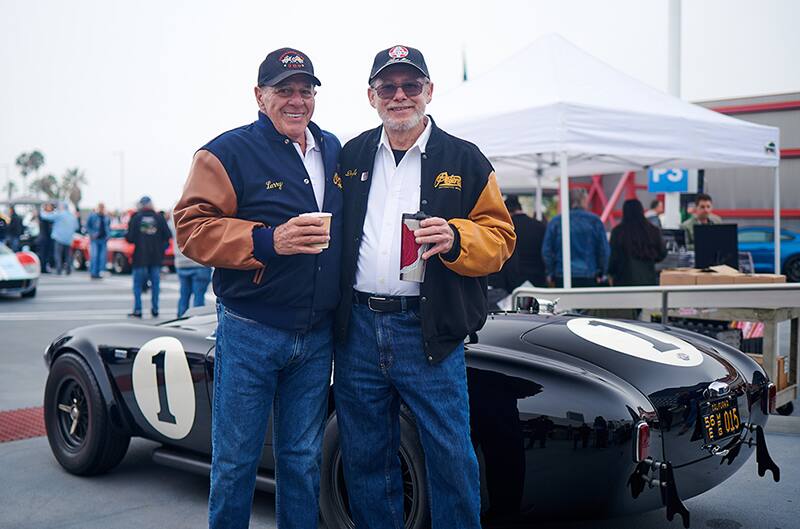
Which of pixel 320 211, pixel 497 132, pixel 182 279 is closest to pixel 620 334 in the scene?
pixel 320 211

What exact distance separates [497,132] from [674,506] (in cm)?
451

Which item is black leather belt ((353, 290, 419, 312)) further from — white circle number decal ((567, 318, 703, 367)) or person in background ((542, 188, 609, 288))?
person in background ((542, 188, 609, 288))

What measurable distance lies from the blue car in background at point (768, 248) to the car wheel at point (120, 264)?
14451 millimetres

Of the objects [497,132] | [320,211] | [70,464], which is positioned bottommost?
[70,464]

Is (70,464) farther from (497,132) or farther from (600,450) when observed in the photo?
(497,132)

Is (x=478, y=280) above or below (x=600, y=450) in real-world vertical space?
above

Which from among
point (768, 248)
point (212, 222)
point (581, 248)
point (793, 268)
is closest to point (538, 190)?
point (581, 248)

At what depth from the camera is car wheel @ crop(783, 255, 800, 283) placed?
49.7 feet

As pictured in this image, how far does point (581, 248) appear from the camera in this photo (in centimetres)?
728

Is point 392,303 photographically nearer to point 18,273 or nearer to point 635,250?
point 635,250

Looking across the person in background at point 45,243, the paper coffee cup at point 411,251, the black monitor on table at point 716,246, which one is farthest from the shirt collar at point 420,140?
A: the person in background at point 45,243

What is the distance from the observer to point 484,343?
2.94 meters

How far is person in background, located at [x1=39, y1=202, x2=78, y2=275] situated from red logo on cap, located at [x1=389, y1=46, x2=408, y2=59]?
1732cm

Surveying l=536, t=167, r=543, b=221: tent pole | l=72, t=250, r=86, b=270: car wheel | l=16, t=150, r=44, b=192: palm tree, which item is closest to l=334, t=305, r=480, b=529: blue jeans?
l=536, t=167, r=543, b=221: tent pole
